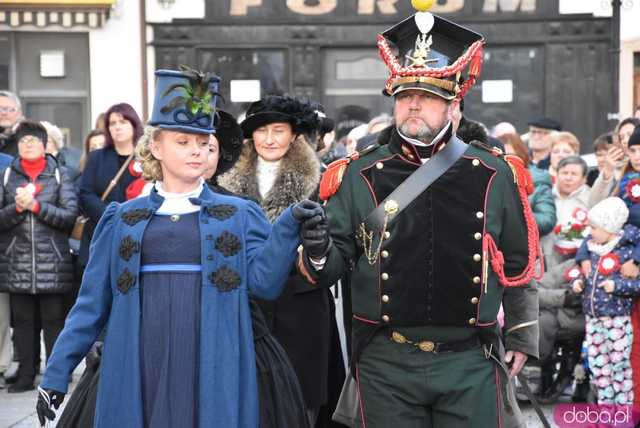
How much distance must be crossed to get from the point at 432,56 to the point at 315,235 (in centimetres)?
A: 94

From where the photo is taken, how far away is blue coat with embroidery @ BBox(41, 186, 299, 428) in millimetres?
Result: 4348

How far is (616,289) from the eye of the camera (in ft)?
25.2

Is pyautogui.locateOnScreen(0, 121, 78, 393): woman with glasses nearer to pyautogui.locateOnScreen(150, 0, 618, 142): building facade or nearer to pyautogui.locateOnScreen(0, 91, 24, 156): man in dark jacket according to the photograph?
pyautogui.locateOnScreen(0, 91, 24, 156): man in dark jacket

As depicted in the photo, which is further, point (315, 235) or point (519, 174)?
point (519, 174)

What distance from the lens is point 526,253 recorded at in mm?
4734

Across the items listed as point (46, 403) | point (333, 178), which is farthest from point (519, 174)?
point (46, 403)

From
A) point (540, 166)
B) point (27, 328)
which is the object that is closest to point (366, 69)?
point (540, 166)

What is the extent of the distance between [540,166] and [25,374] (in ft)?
17.2

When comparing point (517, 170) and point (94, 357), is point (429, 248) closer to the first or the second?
point (517, 170)

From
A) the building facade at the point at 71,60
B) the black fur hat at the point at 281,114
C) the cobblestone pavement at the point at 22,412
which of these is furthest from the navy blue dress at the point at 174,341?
the building facade at the point at 71,60

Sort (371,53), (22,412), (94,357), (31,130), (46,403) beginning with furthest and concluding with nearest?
(371,53)
(31,130)
(22,412)
(94,357)
(46,403)

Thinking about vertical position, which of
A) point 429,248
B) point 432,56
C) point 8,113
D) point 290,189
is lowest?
point 429,248

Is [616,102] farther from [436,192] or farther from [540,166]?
[436,192]
